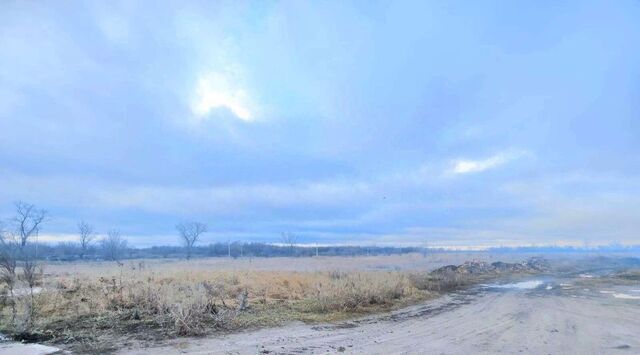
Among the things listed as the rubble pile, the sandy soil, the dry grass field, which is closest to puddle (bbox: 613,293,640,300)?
the sandy soil

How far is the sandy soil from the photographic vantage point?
10797mm

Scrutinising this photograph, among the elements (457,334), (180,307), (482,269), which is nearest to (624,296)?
(457,334)

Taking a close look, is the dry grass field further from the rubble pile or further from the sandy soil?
the rubble pile

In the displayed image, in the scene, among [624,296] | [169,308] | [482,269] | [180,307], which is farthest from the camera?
[482,269]

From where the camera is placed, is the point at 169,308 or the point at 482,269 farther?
the point at 482,269

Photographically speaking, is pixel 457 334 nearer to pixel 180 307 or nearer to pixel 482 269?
pixel 180 307

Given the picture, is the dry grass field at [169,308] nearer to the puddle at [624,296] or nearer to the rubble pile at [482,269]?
the puddle at [624,296]

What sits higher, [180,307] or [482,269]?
[180,307]

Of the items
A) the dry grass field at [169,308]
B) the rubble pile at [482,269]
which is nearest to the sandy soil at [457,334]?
the dry grass field at [169,308]

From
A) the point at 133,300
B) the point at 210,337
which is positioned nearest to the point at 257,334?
the point at 210,337

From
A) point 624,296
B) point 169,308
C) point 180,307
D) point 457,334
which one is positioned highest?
point 180,307

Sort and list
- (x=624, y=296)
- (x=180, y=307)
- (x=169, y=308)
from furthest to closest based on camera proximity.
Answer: (x=624, y=296), (x=169, y=308), (x=180, y=307)

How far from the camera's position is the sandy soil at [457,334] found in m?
10.8

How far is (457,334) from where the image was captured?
42.0 feet
